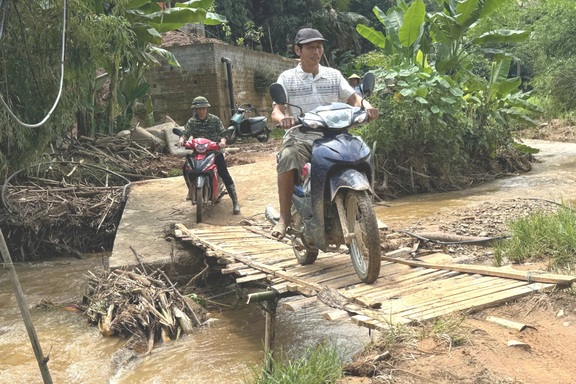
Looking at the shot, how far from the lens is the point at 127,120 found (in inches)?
482

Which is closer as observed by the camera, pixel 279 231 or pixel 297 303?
pixel 297 303

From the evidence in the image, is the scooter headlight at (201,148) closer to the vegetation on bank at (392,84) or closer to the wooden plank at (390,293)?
the vegetation on bank at (392,84)

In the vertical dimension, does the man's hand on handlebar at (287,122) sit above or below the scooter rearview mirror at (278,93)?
below

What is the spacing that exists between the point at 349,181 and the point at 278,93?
2.75 feet

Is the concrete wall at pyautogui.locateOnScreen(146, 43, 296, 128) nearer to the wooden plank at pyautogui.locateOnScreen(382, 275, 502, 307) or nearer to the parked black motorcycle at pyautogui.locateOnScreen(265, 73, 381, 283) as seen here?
the parked black motorcycle at pyautogui.locateOnScreen(265, 73, 381, 283)

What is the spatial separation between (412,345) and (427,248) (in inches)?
116

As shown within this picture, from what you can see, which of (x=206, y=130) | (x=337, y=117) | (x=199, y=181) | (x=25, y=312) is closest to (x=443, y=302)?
(x=337, y=117)

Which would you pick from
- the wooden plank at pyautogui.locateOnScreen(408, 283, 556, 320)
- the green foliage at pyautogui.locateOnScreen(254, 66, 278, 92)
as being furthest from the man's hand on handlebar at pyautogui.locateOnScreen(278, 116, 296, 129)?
the green foliage at pyautogui.locateOnScreen(254, 66, 278, 92)

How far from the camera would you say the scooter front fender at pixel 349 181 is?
3.31m

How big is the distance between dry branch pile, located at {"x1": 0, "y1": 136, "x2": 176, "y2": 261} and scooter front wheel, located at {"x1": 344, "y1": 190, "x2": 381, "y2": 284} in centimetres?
499

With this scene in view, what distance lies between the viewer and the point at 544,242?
161 inches

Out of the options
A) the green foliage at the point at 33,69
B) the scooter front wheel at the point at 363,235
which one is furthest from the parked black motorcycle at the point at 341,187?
the green foliage at the point at 33,69

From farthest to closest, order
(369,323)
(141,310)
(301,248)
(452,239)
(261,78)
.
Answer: (261,78) < (452,239) < (141,310) < (301,248) < (369,323)

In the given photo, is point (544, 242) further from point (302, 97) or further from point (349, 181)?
point (302, 97)
